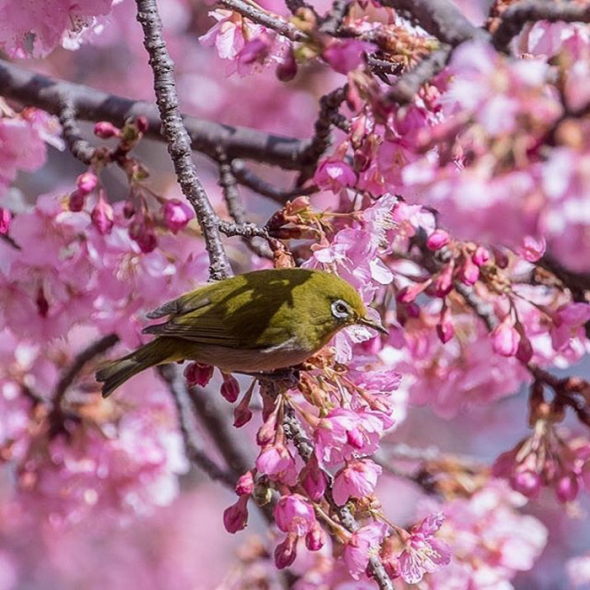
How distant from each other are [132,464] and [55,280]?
1.23m

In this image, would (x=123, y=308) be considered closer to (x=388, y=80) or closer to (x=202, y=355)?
(x=202, y=355)

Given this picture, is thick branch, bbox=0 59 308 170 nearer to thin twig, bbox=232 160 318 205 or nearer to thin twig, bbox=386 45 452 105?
thin twig, bbox=232 160 318 205

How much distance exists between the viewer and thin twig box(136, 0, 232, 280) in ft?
6.58

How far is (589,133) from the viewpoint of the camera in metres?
1.25

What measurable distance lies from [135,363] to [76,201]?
16.6 inches

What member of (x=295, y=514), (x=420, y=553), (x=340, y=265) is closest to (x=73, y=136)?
(x=340, y=265)

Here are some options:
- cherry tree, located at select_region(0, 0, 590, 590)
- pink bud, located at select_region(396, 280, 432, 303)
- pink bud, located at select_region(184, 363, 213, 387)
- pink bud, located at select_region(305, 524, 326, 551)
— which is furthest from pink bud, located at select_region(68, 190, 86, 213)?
pink bud, located at select_region(305, 524, 326, 551)

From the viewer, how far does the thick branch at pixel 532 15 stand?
1537mm

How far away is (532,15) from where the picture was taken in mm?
1640

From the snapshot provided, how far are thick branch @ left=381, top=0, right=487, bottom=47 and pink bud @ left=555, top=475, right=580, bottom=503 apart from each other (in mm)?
1278

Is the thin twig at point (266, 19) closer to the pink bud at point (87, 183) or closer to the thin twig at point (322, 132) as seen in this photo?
the thin twig at point (322, 132)

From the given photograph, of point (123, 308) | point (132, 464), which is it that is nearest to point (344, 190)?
point (123, 308)

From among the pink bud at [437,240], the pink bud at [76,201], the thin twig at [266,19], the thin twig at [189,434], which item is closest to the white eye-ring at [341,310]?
the pink bud at [437,240]

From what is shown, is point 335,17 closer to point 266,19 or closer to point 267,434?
point 266,19
